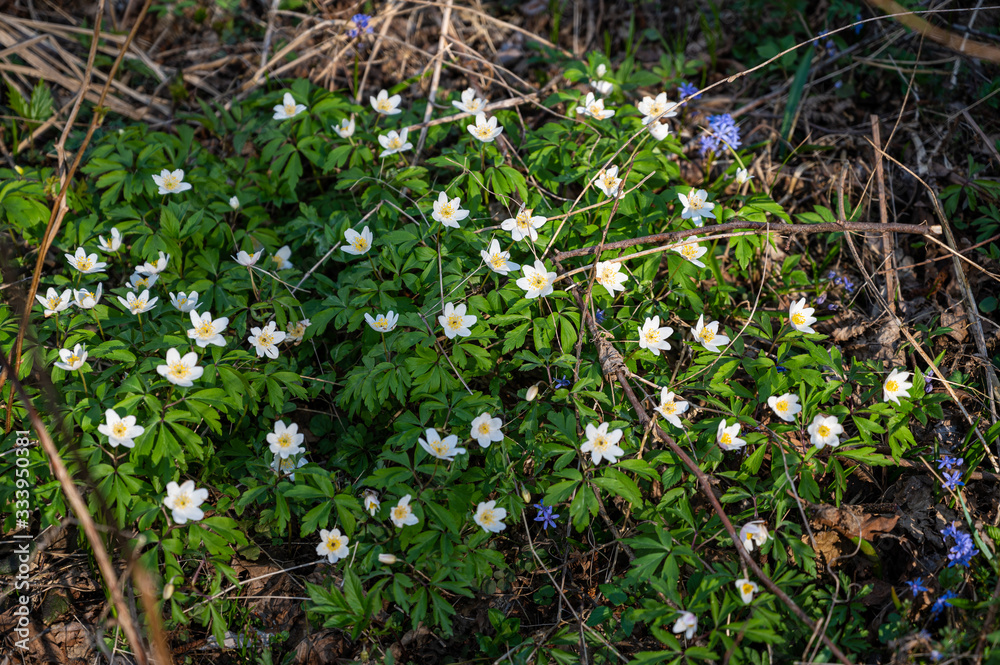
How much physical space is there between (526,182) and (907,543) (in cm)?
277

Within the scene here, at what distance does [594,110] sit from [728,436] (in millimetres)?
2145

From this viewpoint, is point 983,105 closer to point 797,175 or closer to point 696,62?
point 797,175

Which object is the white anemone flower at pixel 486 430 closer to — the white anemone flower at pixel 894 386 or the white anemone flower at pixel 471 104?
the white anemone flower at pixel 894 386

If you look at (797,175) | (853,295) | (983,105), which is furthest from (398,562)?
(983,105)

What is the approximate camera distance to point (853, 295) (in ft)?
12.3

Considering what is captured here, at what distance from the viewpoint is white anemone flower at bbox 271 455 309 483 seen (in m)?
2.95

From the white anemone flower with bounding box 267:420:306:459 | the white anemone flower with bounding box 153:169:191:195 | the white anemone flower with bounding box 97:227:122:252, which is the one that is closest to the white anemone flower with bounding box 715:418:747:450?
the white anemone flower with bounding box 267:420:306:459

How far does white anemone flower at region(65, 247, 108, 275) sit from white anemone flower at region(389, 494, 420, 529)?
2181 mm

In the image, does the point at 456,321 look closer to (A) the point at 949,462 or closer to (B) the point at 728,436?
(B) the point at 728,436

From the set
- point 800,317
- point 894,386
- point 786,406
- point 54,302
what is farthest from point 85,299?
point 894,386

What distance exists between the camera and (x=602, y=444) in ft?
8.99

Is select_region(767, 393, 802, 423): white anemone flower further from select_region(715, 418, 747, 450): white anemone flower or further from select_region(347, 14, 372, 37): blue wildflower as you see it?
select_region(347, 14, 372, 37): blue wildflower

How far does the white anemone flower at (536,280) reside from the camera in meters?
3.03

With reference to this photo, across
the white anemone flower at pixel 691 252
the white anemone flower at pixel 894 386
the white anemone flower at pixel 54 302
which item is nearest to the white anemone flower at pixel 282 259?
the white anemone flower at pixel 54 302
